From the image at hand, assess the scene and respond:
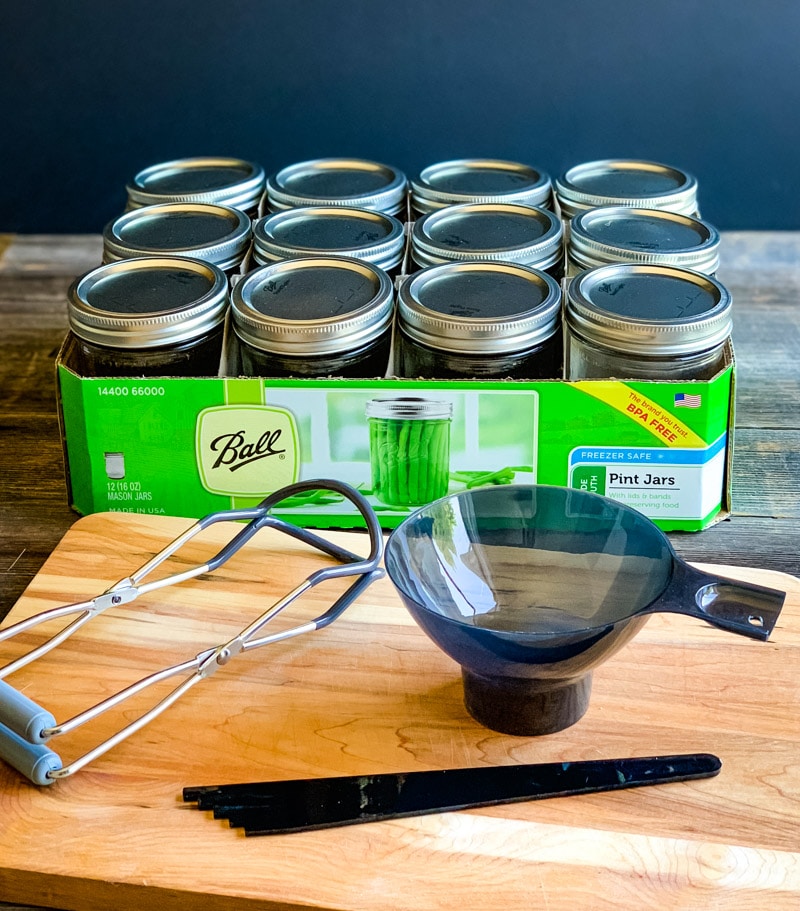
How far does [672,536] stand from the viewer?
947mm

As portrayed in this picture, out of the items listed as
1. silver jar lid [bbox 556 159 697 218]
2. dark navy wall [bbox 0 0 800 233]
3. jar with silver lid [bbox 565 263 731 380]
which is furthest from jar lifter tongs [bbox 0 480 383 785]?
dark navy wall [bbox 0 0 800 233]

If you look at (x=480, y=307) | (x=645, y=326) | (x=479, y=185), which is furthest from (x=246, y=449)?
(x=479, y=185)

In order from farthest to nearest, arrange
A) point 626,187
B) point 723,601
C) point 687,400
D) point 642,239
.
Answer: point 626,187, point 642,239, point 687,400, point 723,601

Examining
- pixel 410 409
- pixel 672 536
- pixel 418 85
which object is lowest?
pixel 672 536

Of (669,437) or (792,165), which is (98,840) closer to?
(669,437)

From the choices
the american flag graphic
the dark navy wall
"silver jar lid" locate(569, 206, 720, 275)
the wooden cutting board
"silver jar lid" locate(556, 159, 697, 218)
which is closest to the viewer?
the wooden cutting board

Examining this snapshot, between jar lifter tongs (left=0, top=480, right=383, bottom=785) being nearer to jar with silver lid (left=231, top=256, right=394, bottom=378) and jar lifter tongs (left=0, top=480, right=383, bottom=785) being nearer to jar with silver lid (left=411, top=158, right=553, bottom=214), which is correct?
jar with silver lid (left=231, top=256, right=394, bottom=378)

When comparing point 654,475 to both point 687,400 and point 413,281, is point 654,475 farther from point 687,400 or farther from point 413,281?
point 413,281

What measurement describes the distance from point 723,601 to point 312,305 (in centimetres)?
43

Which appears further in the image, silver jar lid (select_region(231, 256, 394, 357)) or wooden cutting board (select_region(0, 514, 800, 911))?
silver jar lid (select_region(231, 256, 394, 357))

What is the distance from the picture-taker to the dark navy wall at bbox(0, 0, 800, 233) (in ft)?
4.52

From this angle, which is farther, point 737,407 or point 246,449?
point 737,407

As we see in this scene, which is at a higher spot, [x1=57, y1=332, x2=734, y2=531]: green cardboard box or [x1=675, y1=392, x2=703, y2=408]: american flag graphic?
[x1=675, y1=392, x2=703, y2=408]: american flag graphic

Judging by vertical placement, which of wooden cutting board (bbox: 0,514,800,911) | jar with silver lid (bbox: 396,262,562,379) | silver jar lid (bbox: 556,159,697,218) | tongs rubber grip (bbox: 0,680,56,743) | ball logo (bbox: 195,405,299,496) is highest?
silver jar lid (bbox: 556,159,697,218)
